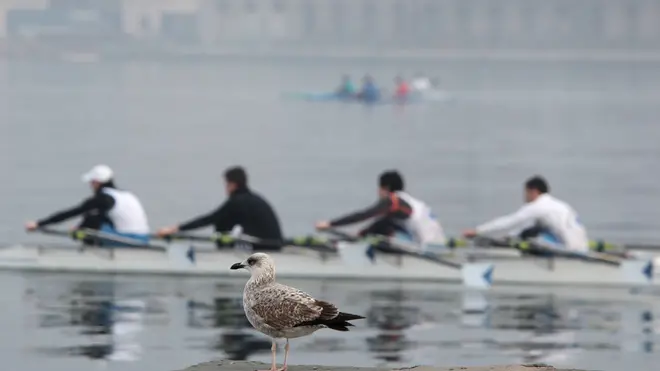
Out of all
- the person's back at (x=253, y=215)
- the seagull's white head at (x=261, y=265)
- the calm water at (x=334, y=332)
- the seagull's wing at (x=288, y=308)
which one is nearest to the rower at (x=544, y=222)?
the calm water at (x=334, y=332)

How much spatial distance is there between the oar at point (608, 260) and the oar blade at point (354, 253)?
6.60 feet

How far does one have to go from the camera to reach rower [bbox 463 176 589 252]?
27969 millimetres

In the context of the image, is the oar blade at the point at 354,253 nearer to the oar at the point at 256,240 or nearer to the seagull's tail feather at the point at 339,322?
the oar at the point at 256,240

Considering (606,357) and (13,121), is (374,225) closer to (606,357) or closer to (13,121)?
(606,357)

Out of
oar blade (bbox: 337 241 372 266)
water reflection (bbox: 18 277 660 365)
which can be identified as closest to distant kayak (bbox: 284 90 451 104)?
oar blade (bbox: 337 241 372 266)

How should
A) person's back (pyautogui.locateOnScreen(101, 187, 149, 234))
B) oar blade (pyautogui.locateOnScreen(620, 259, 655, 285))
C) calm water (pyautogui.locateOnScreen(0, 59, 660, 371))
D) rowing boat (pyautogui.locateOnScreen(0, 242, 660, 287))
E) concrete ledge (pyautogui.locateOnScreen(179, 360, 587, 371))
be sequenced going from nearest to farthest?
concrete ledge (pyautogui.locateOnScreen(179, 360, 587, 371)) < calm water (pyautogui.locateOnScreen(0, 59, 660, 371)) < oar blade (pyautogui.locateOnScreen(620, 259, 655, 285)) < rowing boat (pyautogui.locateOnScreen(0, 242, 660, 287)) < person's back (pyautogui.locateOnScreen(101, 187, 149, 234))

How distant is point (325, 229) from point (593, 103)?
110 meters

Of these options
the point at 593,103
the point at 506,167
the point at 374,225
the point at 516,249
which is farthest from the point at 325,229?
the point at 593,103

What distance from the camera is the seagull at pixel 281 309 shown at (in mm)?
15773

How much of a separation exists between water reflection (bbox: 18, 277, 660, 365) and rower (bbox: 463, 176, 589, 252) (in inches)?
31.8

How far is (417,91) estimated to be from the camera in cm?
12238

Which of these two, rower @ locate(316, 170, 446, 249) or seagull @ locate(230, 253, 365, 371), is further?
rower @ locate(316, 170, 446, 249)

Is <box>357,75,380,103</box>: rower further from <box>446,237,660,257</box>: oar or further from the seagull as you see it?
the seagull

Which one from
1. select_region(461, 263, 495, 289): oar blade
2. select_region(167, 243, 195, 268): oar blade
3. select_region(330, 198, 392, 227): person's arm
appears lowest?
select_region(461, 263, 495, 289): oar blade
